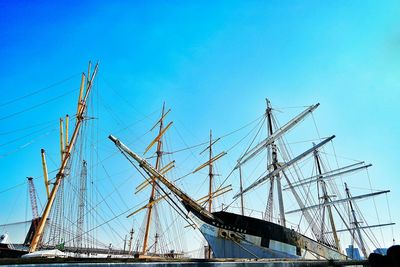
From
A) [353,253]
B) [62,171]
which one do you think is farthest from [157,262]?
[353,253]

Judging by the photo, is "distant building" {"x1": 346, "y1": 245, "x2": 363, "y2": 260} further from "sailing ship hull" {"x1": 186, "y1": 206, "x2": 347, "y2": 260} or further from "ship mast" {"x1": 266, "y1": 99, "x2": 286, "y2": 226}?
"sailing ship hull" {"x1": 186, "y1": 206, "x2": 347, "y2": 260}

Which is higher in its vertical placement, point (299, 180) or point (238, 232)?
point (299, 180)

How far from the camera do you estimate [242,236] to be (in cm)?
1698

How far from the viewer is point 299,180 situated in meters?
33.0

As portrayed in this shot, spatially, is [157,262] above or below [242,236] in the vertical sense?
above

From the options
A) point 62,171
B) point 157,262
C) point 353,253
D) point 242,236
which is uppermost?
point 62,171

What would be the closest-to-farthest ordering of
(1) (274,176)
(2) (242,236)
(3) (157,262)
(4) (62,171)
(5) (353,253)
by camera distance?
(3) (157,262), (2) (242,236), (4) (62,171), (1) (274,176), (5) (353,253)

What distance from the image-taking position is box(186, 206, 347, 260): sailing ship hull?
54.9ft

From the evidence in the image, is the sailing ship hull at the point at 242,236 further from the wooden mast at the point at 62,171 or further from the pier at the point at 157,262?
the pier at the point at 157,262

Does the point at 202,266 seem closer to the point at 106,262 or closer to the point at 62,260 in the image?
the point at 106,262

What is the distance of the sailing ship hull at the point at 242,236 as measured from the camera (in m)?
16.7

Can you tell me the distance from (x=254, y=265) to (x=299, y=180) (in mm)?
33381

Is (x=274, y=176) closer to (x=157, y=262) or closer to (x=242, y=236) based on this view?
(x=242, y=236)

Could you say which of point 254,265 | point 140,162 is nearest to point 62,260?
point 254,265
